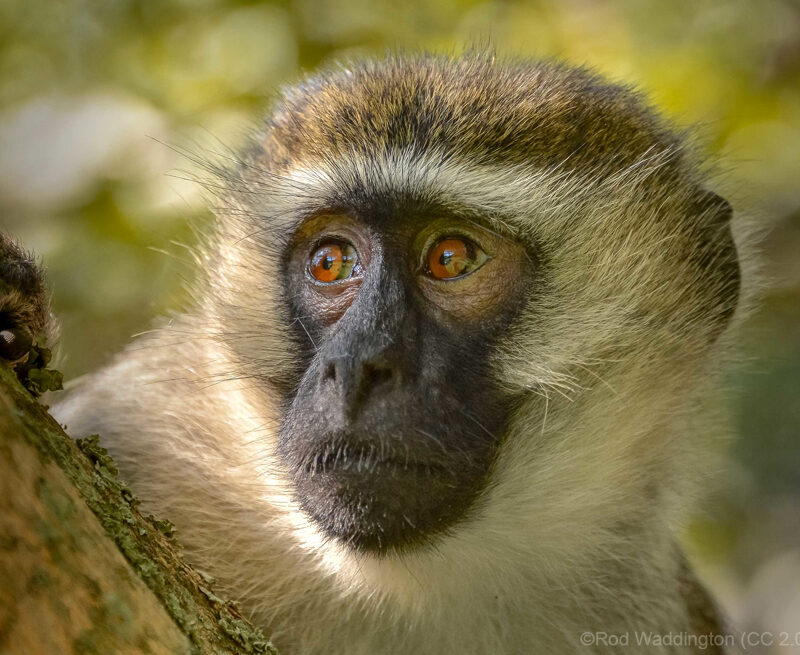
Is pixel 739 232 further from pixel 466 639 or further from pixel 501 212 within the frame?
pixel 466 639

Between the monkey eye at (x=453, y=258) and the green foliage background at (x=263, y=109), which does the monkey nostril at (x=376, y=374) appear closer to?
the monkey eye at (x=453, y=258)

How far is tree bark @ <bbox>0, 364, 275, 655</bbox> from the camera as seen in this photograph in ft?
5.41

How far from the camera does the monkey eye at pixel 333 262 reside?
319 centimetres

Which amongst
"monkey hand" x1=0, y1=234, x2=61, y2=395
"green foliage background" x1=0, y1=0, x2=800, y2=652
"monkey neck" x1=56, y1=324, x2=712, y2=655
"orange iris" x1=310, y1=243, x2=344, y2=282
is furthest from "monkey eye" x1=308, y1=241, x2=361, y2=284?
"green foliage background" x1=0, y1=0, x2=800, y2=652

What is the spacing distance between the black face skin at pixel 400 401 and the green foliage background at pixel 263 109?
62.7 inches

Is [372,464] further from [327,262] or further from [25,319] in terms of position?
[25,319]

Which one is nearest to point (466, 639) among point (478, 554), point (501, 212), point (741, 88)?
point (478, 554)

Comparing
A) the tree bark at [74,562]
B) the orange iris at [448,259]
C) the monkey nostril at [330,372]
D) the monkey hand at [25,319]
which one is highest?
the orange iris at [448,259]

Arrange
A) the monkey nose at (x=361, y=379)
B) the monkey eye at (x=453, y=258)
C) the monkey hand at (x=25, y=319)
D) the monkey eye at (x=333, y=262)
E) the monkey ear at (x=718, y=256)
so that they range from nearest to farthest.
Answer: the monkey hand at (x=25, y=319), the monkey nose at (x=361, y=379), the monkey eye at (x=453, y=258), the monkey eye at (x=333, y=262), the monkey ear at (x=718, y=256)

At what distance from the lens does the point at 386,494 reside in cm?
270

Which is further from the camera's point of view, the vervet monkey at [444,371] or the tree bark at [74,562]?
the vervet monkey at [444,371]

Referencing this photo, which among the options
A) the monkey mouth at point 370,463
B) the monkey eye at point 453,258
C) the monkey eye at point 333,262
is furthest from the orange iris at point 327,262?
the monkey mouth at point 370,463

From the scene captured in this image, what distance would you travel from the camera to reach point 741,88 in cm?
520

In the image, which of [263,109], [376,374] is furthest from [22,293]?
[263,109]
